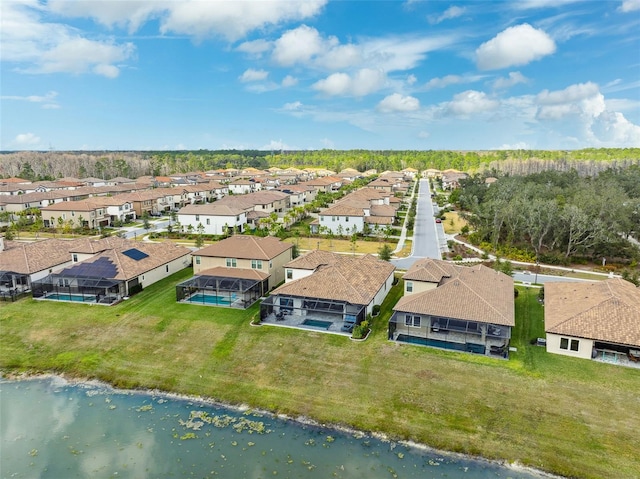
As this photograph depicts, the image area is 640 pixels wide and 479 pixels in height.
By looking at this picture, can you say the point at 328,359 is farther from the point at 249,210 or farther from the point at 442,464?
the point at 249,210

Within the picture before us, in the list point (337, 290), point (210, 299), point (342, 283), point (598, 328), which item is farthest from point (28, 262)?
point (598, 328)

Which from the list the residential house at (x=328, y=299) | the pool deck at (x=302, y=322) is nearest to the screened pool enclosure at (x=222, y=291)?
the residential house at (x=328, y=299)

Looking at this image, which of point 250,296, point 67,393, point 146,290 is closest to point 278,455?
point 67,393

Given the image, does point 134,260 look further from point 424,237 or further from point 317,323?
point 424,237

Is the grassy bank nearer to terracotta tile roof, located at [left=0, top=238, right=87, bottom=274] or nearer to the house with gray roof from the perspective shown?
the house with gray roof

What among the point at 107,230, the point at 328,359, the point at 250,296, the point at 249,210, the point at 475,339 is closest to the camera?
the point at 328,359

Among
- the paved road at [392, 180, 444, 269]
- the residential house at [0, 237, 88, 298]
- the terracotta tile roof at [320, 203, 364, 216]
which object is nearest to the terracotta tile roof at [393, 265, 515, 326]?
the paved road at [392, 180, 444, 269]
